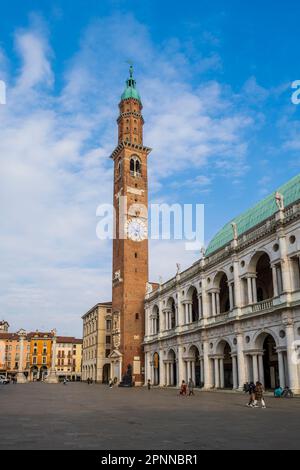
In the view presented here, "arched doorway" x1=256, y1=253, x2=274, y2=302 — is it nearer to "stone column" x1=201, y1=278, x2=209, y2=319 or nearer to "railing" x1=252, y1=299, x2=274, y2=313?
"stone column" x1=201, y1=278, x2=209, y2=319

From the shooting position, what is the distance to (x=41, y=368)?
13662 centimetres

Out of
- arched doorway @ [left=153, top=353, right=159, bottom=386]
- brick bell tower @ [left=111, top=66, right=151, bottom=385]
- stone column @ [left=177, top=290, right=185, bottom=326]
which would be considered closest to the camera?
stone column @ [left=177, top=290, right=185, bottom=326]

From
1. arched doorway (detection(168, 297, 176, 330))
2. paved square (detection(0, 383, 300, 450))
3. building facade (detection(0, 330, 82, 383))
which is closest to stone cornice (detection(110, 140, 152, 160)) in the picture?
arched doorway (detection(168, 297, 176, 330))

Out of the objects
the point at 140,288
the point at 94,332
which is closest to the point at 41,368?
the point at 94,332

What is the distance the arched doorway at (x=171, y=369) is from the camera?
2290 inches

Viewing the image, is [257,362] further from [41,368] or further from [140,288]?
[41,368]

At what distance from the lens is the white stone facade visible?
111 feet

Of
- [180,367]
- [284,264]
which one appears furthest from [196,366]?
[284,264]

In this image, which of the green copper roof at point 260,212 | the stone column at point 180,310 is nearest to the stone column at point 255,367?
the green copper roof at point 260,212

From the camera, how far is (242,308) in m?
40.2

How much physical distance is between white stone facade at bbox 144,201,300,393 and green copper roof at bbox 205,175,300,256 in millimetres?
3165

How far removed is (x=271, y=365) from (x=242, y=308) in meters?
7.31

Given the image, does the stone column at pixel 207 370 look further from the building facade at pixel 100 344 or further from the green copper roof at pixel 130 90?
the green copper roof at pixel 130 90
